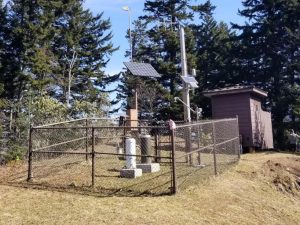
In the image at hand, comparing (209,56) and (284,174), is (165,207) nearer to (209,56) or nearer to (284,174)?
(284,174)

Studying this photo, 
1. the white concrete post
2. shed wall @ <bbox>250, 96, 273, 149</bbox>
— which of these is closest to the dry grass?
the white concrete post

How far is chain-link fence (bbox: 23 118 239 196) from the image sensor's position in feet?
27.8

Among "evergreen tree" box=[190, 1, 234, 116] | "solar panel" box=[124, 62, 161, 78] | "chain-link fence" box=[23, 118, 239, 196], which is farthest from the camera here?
"evergreen tree" box=[190, 1, 234, 116]

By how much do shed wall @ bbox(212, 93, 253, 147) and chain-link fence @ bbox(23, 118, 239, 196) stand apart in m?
3.78

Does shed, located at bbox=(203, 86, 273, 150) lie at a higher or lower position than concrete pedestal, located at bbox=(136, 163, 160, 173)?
higher

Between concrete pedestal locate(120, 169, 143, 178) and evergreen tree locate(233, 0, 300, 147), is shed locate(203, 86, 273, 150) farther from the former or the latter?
concrete pedestal locate(120, 169, 143, 178)

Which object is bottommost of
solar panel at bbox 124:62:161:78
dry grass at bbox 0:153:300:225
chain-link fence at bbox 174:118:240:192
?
dry grass at bbox 0:153:300:225

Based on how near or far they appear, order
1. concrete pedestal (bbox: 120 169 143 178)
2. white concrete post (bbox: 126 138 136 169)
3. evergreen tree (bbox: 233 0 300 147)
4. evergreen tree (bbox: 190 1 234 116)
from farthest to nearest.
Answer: evergreen tree (bbox: 190 1 234 116), evergreen tree (bbox: 233 0 300 147), white concrete post (bbox: 126 138 136 169), concrete pedestal (bbox: 120 169 143 178)

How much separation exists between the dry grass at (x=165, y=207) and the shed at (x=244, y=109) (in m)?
8.29

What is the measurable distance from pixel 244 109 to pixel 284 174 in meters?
7.00

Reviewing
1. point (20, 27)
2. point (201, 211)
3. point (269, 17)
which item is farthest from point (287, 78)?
point (201, 211)

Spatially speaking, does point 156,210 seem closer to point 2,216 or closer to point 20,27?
point 2,216

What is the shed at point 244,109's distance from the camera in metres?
18.0

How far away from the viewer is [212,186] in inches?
355
